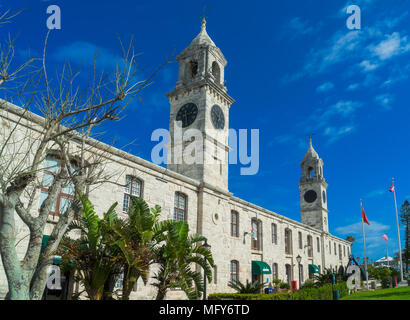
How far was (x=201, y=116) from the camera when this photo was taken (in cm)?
2536

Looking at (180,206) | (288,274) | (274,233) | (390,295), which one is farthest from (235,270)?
(288,274)

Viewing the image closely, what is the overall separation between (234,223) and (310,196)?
25.7 metres

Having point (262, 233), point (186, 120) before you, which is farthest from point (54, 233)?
point (262, 233)

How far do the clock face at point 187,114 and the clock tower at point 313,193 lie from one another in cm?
2842

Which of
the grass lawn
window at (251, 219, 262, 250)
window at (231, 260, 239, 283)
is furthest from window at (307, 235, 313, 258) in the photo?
window at (231, 260, 239, 283)

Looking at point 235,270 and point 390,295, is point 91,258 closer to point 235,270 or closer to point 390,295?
point 235,270

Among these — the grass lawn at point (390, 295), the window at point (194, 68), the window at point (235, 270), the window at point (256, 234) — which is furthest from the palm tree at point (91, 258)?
the window at point (194, 68)

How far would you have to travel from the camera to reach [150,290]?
1756 cm

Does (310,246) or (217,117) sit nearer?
(217,117)

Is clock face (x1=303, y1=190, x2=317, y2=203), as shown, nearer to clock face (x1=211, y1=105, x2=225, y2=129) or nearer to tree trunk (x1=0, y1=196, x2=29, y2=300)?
clock face (x1=211, y1=105, x2=225, y2=129)

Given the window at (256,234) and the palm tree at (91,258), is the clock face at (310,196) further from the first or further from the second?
the palm tree at (91,258)

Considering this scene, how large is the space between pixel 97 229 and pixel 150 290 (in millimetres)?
7349
